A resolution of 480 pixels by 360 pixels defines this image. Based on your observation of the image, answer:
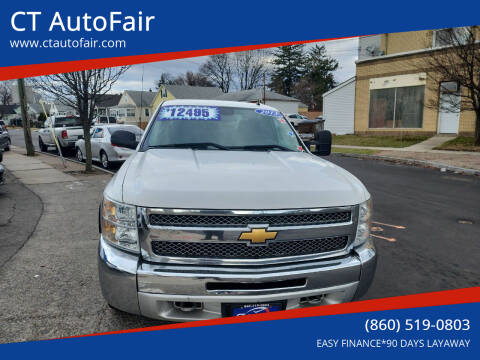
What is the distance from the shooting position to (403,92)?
22.2 metres

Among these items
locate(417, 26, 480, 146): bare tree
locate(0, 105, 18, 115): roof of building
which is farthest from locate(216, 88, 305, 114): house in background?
locate(0, 105, 18, 115): roof of building

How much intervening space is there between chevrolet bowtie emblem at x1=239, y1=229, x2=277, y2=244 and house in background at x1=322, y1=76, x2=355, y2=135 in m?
24.6

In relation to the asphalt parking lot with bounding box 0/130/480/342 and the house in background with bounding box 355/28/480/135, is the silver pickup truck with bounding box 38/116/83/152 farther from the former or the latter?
the house in background with bounding box 355/28/480/135

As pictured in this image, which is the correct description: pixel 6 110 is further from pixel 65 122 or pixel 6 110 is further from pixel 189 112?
pixel 189 112

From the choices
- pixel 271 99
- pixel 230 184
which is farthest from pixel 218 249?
pixel 271 99

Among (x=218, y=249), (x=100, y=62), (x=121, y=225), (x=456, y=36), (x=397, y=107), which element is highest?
(x=456, y=36)

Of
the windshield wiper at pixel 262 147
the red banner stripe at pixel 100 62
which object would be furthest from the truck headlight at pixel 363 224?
the red banner stripe at pixel 100 62

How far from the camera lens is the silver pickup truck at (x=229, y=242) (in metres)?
2.37

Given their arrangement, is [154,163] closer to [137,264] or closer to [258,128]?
[137,264]

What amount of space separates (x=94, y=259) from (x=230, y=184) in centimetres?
262

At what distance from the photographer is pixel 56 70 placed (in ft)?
31.9

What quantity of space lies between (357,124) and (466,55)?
Result: 9.58 metres

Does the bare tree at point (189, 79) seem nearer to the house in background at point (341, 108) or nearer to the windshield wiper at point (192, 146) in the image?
the house in background at point (341, 108)

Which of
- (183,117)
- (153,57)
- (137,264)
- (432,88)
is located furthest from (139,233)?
(432,88)
